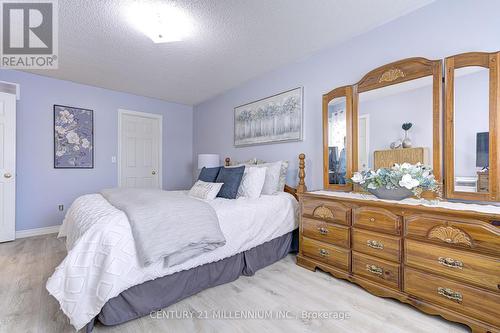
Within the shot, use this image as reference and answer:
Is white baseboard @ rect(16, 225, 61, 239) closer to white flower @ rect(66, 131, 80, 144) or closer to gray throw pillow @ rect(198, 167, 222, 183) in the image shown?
white flower @ rect(66, 131, 80, 144)

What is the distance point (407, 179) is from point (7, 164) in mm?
4729

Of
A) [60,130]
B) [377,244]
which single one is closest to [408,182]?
[377,244]

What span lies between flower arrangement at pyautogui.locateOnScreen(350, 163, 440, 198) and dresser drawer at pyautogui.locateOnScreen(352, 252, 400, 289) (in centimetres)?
57

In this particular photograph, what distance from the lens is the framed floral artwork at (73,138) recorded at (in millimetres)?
3648

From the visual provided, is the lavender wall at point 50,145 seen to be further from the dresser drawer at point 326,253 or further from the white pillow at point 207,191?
the dresser drawer at point 326,253

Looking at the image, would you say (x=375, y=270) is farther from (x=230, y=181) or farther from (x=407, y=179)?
(x=230, y=181)

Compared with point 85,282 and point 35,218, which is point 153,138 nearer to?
point 35,218

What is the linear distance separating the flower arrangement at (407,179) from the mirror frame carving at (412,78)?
120mm

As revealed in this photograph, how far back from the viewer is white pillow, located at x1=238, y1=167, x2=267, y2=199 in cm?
265

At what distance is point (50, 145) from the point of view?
3.60 metres

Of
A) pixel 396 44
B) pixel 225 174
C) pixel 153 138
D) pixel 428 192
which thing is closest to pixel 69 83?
pixel 153 138

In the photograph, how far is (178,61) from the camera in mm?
3006

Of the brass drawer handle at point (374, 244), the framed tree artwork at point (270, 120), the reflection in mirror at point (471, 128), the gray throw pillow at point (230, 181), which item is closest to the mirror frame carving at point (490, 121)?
the reflection in mirror at point (471, 128)

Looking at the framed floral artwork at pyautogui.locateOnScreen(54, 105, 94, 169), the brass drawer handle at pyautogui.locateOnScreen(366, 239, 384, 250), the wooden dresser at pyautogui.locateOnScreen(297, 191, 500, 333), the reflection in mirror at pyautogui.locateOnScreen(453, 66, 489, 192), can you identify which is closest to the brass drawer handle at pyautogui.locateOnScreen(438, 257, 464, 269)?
the wooden dresser at pyautogui.locateOnScreen(297, 191, 500, 333)
